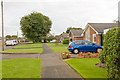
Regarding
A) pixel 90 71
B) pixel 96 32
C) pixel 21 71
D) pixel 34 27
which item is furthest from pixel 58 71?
pixel 34 27

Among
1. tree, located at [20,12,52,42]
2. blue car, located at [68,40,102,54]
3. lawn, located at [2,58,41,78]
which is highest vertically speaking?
tree, located at [20,12,52,42]

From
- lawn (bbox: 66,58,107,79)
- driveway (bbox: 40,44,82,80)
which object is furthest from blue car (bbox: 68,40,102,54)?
lawn (bbox: 66,58,107,79)

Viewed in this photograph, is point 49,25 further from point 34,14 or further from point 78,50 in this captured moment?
point 78,50

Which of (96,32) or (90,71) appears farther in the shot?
(96,32)

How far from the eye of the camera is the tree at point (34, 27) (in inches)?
3253

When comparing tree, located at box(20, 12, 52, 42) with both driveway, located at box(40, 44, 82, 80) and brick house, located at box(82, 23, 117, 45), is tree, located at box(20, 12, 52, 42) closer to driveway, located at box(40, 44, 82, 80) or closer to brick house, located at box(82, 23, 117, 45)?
brick house, located at box(82, 23, 117, 45)

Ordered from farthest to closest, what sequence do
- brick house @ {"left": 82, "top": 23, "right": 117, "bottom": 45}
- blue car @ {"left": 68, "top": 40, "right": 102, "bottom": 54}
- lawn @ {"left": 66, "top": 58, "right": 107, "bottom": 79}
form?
brick house @ {"left": 82, "top": 23, "right": 117, "bottom": 45}, blue car @ {"left": 68, "top": 40, "right": 102, "bottom": 54}, lawn @ {"left": 66, "top": 58, "right": 107, "bottom": 79}

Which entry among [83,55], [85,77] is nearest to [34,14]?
[83,55]

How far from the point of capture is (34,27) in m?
83.2

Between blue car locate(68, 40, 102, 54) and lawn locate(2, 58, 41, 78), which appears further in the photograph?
blue car locate(68, 40, 102, 54)

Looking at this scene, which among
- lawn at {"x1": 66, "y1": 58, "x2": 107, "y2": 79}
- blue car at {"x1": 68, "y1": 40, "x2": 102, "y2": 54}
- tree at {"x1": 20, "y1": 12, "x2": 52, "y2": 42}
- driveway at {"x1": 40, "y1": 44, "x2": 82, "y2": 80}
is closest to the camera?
lawn at {"x1": 66, "y1": 58, "x2": 107, "y2": 79}

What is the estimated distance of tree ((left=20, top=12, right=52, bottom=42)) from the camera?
82625 millimetres

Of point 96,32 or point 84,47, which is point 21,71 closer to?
point 84,47

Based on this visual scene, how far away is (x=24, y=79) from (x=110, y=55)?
3.63m
